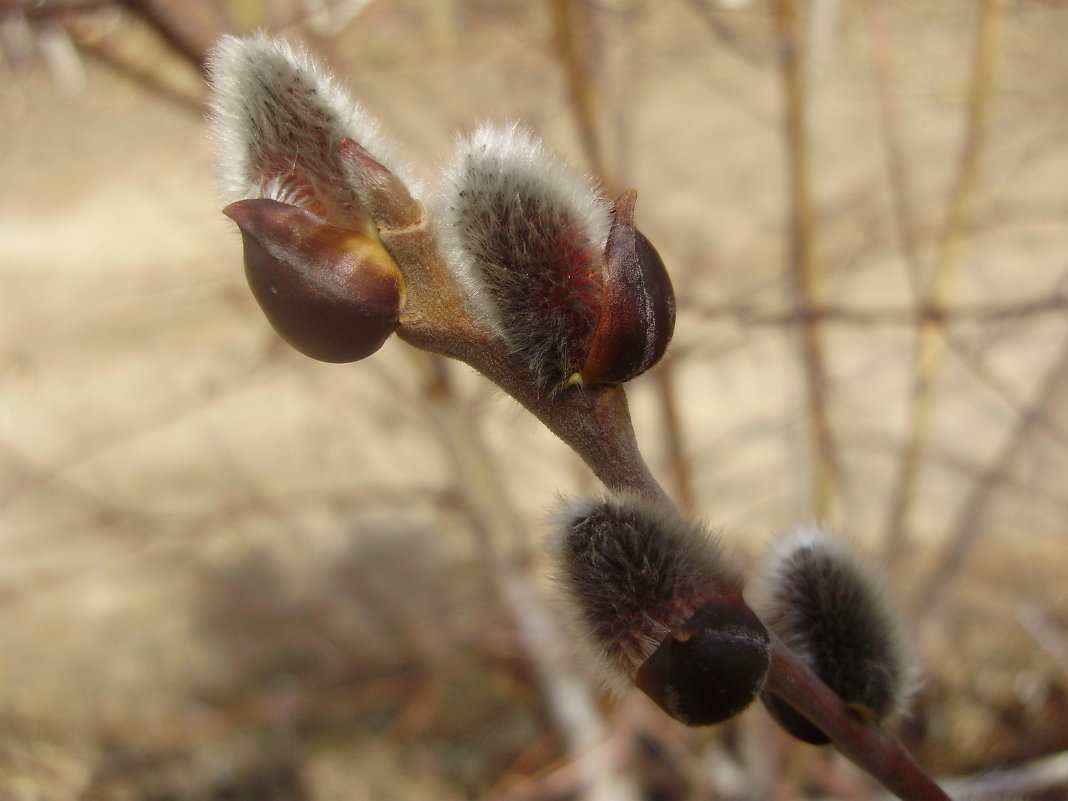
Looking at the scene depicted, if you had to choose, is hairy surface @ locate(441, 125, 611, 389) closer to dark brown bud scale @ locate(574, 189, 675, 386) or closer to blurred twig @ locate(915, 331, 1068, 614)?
dark brown bud scale @ locate(574, 189, 675, 386)

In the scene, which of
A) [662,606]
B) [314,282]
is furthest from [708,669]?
[314,282]

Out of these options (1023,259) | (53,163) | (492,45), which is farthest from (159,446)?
(1023,259)

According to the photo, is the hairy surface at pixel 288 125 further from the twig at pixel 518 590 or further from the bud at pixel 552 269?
the twig at pixel 518 590

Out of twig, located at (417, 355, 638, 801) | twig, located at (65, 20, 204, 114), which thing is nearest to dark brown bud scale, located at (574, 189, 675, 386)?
twig, located at (65, 20, 204, 114)

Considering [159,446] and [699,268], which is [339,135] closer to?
[699,268]

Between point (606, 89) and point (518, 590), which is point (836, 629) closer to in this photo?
point (518, 590)

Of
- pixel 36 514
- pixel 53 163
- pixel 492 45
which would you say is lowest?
pixel 36 514
